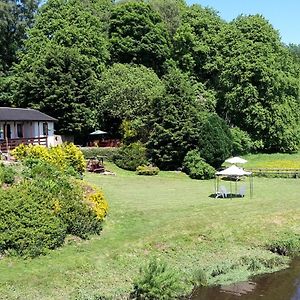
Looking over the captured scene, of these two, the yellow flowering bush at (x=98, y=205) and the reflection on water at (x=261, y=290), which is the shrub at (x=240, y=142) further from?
the reflection on water at (x=261, y=290)

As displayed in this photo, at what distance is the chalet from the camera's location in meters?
38.2

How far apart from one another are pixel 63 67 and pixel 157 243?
32622 mm

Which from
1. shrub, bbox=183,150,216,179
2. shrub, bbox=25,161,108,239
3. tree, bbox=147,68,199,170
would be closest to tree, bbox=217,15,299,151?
tree, bbox=147,68,199,170

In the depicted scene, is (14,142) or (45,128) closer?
(14,142)

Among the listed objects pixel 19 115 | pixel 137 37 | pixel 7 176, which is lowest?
pixel 7 176

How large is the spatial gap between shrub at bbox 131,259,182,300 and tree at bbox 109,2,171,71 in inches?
1823

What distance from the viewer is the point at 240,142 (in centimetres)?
4991

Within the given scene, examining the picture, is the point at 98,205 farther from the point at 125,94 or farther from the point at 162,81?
the point at 162,81

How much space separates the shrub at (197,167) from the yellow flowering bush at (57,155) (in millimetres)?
10429

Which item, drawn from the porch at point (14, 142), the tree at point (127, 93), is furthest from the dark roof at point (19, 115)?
the tree at point (127, 93)

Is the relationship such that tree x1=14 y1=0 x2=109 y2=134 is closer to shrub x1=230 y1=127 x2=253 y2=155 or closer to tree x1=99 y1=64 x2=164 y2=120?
tree x1=99 y1=64 x2=164 y2=120

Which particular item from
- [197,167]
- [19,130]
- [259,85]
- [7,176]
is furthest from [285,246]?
[259,85]

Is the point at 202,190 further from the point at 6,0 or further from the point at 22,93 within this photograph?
the point at 6,0

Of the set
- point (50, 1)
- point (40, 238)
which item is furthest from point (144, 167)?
point (50, 1)
